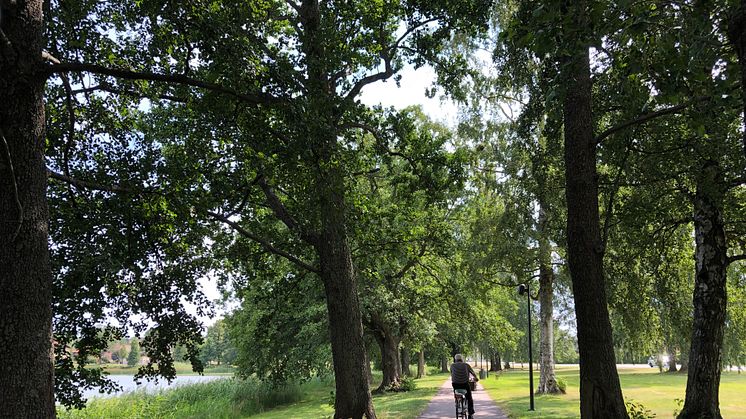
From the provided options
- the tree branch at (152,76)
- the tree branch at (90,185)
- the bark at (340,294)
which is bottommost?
the bark at (340,294)

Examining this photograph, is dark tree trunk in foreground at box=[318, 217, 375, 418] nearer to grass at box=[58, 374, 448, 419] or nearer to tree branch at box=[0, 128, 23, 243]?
grass at box=[58, 374, 448, 419]

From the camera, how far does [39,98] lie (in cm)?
550

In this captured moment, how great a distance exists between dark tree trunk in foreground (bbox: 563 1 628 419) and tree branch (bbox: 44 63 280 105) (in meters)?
4.62

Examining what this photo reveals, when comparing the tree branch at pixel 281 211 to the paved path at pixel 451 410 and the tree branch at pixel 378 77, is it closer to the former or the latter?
the tree branch at pixel 378 77

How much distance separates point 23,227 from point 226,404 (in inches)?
775

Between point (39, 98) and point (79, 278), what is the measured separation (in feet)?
12.3

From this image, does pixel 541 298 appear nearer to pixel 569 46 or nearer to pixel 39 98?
pixel 569 46

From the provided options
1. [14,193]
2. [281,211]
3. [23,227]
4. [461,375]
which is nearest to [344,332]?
[281,211]

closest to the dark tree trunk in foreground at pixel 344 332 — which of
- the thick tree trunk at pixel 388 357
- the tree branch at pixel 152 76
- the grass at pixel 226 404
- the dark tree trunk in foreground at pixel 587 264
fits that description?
the tree branch at pixel 152 76

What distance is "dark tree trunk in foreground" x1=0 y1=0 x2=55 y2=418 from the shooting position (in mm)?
4773

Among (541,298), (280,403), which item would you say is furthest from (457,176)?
(280,403)

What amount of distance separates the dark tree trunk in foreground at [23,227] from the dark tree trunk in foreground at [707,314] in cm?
1110

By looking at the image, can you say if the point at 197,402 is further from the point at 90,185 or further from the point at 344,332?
the point at 90,185

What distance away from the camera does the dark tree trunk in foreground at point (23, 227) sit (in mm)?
4773
